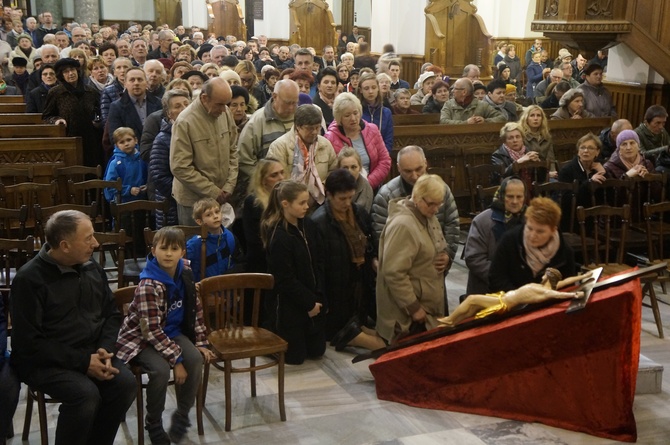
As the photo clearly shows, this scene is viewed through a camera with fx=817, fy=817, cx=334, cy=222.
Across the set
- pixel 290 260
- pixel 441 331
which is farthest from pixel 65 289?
pixel 441 331

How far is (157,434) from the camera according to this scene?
12.0ft

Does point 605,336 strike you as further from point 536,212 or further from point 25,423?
point 25,423

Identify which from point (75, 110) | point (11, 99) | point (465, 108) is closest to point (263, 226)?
point (75, 110)

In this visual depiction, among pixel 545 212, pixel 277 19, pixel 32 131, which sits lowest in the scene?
pixel 545 212

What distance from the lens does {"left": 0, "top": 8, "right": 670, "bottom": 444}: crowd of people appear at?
11.1 feet

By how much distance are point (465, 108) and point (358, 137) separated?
262 centimetres

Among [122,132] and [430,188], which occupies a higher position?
[122,132]

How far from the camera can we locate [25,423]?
3725mm

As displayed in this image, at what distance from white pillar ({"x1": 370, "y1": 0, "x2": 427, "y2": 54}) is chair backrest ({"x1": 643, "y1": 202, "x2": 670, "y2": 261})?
828 centimetres

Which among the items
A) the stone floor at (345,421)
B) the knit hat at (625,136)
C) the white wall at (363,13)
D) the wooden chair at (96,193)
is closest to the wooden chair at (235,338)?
the stone floor at (345,421)

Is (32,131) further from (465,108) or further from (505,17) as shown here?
(505,17)

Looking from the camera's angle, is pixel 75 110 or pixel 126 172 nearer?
pixel 126 172

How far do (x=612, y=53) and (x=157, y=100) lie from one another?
498 centimetres

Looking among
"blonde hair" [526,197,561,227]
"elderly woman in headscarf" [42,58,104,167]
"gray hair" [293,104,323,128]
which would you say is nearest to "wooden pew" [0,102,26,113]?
"elderly woman in headscarf" [42,58,104,167]
